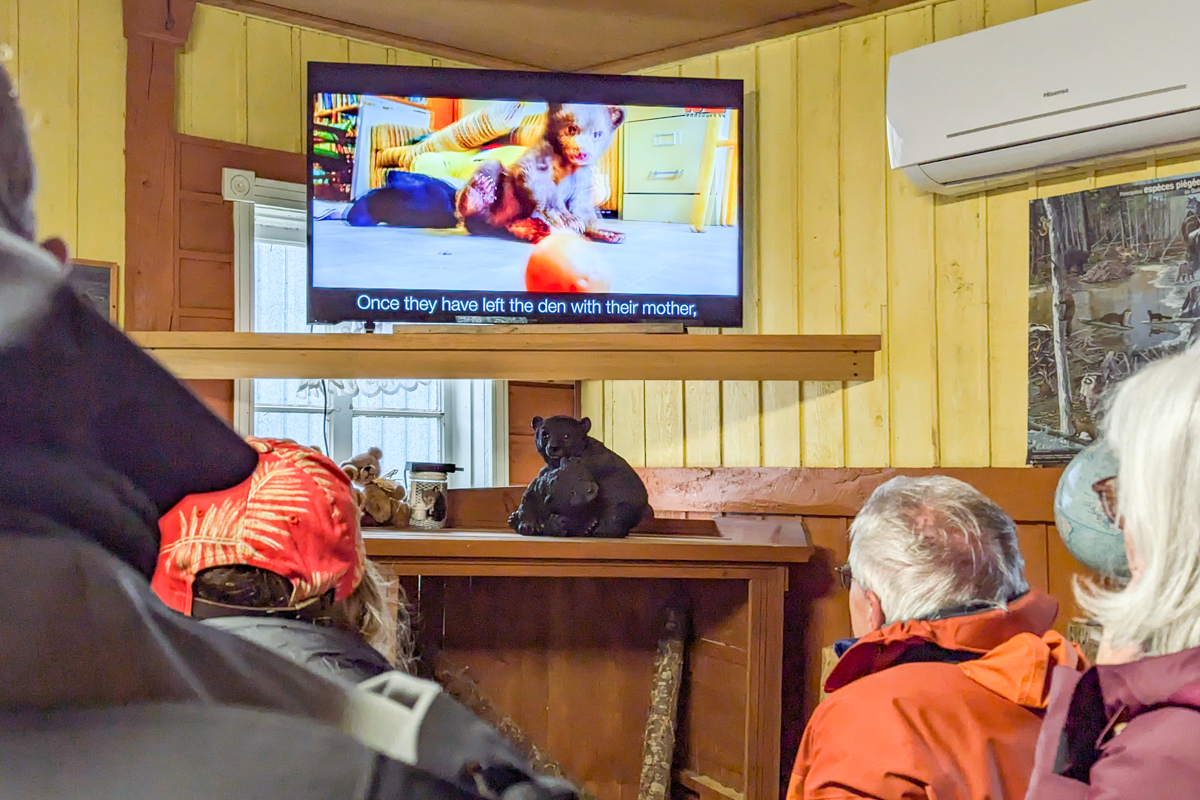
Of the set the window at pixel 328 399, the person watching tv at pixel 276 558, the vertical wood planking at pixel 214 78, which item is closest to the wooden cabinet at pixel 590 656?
the window at pixel 328 399

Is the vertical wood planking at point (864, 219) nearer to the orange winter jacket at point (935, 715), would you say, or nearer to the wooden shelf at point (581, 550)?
the wooden shelf at point (581, 550)

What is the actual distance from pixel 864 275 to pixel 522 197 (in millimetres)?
939

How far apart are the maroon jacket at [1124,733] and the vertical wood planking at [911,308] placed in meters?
1.93

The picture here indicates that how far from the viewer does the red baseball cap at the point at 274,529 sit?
339 mm

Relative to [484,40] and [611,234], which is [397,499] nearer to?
[611,234]

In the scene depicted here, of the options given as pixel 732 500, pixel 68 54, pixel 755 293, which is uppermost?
pixel 68 54

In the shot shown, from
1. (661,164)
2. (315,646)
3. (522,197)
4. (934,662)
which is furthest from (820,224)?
(315,646)

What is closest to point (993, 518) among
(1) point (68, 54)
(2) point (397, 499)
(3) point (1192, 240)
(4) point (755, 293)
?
(3) point (1192, 240)

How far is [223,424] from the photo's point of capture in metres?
0.31

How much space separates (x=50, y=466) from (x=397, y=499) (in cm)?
230

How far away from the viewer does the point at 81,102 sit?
2.74 meters

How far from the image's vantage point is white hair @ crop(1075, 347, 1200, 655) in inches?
32.7

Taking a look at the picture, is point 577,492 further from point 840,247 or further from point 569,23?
point 569,23

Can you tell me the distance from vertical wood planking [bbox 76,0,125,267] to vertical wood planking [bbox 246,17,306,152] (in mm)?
340
